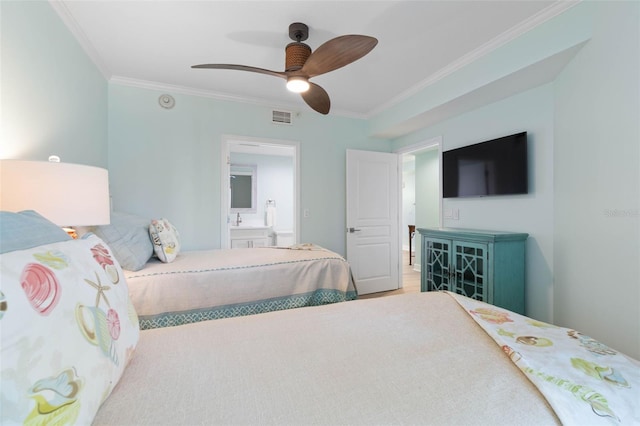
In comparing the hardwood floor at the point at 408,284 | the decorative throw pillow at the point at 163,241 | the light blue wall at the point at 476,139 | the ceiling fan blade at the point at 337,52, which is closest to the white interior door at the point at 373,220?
the hardwood floor at the point at 408,284

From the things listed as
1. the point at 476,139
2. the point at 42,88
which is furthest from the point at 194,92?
the point at 476,139

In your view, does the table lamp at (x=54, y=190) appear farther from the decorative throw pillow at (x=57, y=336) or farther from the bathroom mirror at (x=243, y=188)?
the bathroom mirror at (x=243, y=188)

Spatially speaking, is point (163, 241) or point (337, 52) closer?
point (337, 52)

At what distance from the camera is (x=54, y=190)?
1.31 metres

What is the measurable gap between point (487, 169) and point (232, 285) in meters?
2.57

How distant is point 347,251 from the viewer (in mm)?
3844

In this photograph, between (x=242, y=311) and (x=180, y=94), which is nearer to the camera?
(x=242, y=311)

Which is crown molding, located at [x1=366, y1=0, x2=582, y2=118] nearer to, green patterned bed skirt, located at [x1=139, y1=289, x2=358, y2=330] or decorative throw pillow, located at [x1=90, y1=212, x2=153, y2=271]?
green patterned bed skirt, located at [x1=139, y1=289, x2=358, y2=330]

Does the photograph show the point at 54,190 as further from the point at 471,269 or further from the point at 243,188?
the point at 243,188

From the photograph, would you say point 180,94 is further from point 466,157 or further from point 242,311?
point 466,157

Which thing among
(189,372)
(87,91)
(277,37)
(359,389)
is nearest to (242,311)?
(189,372)

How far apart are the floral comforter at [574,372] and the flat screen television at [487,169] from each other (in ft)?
Answer: 6.45

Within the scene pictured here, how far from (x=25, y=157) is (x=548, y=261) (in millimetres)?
3680

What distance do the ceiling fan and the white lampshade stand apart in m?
1.02
